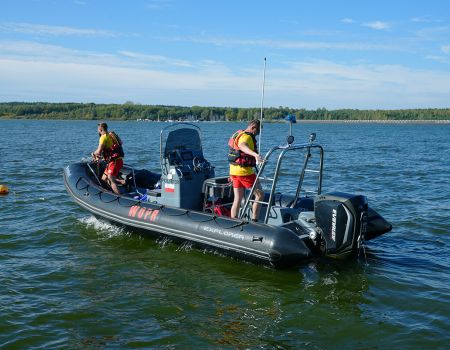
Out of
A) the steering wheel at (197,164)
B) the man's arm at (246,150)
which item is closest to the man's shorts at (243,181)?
the man's arm at (246,150)

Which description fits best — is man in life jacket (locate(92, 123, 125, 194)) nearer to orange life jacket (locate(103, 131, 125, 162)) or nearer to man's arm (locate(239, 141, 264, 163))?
orange life jacket (locate(103, 131, 125, 162))

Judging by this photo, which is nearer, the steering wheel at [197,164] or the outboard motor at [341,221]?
the outboard motor at [341,221]

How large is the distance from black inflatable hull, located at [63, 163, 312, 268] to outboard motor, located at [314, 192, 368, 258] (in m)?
0.39

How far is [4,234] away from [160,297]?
3.85 meters

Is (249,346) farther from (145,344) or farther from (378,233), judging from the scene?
(378,233)

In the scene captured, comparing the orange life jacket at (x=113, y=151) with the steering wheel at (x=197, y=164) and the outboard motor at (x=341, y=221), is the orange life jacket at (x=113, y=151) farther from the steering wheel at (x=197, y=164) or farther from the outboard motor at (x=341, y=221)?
the outboard motor at (x=341, y=221)

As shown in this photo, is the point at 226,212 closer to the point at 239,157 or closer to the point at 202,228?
the point at 202,228

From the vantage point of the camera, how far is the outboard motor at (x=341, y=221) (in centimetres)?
658

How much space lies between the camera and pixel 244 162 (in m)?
7.27

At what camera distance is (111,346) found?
4984mm

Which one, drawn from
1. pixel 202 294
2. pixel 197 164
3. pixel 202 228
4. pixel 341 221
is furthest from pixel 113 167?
pixel 341 221

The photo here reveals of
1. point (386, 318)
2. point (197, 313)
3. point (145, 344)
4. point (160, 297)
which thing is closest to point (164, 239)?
point (160, 297)

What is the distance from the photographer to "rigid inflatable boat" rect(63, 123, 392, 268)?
6609 mm

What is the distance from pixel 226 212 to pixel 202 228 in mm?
905
